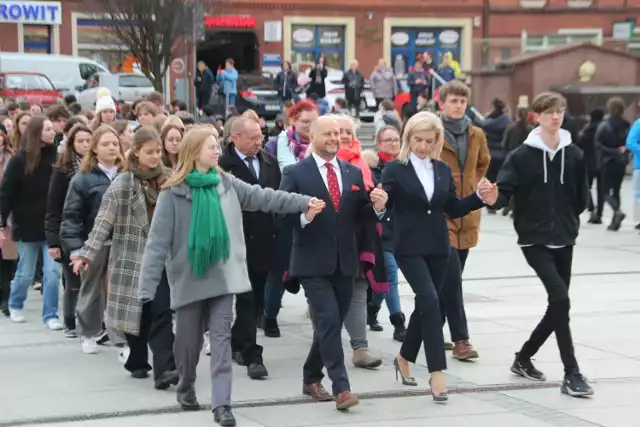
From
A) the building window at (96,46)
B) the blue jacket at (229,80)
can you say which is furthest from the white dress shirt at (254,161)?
the building window at (96,46)

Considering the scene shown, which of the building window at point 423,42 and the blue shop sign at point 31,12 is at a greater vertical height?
the blue shop sign at point 31,12

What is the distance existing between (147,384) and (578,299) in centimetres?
517

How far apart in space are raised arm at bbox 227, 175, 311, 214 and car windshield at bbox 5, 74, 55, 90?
24.8 m

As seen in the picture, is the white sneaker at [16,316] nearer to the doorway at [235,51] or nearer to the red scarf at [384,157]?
the red scarf at [384,157]

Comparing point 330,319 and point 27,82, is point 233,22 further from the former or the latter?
point 330,319

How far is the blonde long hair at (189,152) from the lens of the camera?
7734 millimetres

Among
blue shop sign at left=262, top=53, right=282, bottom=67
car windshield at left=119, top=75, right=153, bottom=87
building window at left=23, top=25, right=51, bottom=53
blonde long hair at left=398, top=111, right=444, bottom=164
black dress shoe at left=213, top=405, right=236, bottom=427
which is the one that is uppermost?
building window at left=23, top=25, right=51, bottom=53

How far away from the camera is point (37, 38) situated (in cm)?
4572

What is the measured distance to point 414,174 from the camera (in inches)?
327

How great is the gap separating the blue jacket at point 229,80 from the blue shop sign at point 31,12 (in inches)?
499

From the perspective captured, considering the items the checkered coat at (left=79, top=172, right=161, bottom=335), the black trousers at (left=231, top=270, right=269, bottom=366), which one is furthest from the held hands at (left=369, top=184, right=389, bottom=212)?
the checkered coat at (left=79, top=172, right=161, bottom=335)

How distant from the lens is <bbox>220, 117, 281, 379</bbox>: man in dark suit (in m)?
9.00

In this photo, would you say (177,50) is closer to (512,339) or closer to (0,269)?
(0,269)

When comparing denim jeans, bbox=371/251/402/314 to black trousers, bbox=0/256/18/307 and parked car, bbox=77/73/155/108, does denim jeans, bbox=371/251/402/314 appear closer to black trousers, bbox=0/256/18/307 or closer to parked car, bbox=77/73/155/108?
black trousers, bbox=0/256/18/307
